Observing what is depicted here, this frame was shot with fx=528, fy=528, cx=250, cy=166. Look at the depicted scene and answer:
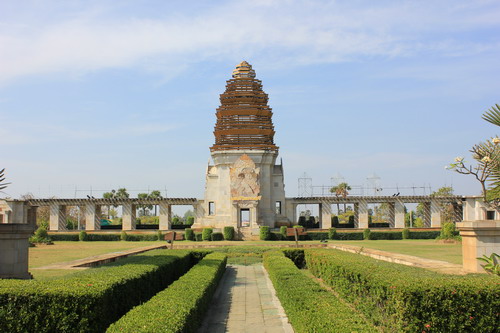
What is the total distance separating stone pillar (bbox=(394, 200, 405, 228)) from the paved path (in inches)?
1288

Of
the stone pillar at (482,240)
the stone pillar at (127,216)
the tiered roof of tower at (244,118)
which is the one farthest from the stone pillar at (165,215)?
the stone pillar at (482,240)

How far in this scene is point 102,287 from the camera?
27.8 feet

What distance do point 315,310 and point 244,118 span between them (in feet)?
129

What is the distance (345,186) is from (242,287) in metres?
62.9

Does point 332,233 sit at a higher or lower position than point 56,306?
lower

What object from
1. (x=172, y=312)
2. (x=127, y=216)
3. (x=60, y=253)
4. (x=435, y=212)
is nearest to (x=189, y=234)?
(x=127, y=216)

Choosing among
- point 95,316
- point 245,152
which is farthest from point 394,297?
point 245,152

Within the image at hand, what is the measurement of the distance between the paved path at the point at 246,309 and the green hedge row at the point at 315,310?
39 cm

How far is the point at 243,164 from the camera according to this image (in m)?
44.3

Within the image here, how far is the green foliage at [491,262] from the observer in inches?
412

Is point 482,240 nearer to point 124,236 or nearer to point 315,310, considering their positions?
point 315,310

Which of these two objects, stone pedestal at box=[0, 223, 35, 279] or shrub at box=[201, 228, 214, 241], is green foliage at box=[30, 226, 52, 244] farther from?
stone pedestal at box=[0, 223, 35, 279]

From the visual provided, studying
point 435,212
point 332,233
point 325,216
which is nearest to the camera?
point 332,233

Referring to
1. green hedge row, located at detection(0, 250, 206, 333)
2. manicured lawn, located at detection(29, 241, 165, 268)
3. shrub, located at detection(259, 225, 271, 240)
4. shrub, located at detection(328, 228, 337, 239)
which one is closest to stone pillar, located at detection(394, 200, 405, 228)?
shrub, located at detection(328, 228, 337, 239)
